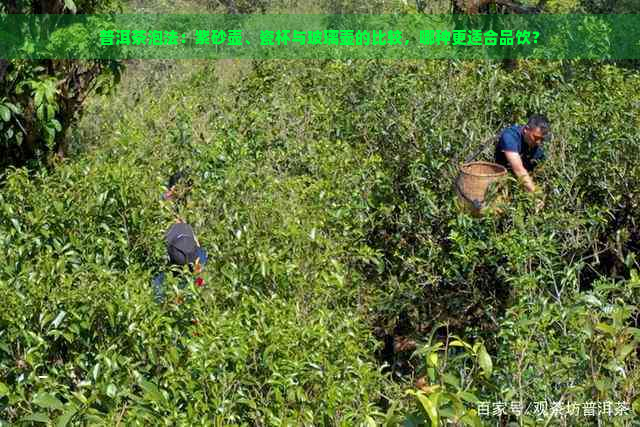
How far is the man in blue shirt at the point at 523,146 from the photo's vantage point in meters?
4.48

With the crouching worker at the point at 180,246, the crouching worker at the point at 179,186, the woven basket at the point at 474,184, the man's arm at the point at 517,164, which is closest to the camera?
the crouching worker at the point at 180,246

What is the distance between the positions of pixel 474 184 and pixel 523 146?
56cm

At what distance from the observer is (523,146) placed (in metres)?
4.59

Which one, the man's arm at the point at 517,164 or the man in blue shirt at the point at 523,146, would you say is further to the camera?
the man in blue shirt at the point at 523,146

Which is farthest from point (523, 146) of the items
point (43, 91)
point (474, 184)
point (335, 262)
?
point (43, 91)

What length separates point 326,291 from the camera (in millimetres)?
3197

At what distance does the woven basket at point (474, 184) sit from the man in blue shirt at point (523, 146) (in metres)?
0.13

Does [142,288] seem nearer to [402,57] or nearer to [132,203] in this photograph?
[132,203]

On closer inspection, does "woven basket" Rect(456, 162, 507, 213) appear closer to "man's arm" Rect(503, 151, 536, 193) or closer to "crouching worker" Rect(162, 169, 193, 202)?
"man's arm" Rect(503, 151, 536, 193)

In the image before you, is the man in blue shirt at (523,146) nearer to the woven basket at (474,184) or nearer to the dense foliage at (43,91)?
the woven basket at (474,184)

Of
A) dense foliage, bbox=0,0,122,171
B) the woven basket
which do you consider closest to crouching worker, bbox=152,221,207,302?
the woven basket

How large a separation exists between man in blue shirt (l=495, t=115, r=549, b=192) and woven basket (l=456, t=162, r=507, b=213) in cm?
13

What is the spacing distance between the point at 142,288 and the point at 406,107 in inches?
105

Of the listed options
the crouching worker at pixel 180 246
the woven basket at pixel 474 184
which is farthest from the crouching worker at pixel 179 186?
the woven basket at pixel 474 184
